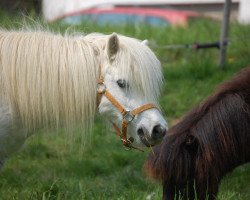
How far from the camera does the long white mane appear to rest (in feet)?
12.7

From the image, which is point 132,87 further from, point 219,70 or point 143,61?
point 219,70

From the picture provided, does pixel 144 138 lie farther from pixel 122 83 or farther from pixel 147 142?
pixel 122 83

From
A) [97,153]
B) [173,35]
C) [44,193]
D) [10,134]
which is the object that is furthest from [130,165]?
[173,35]

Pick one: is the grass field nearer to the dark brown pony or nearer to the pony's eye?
the dark brown pony

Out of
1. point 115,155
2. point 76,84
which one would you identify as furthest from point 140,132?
point 115,155

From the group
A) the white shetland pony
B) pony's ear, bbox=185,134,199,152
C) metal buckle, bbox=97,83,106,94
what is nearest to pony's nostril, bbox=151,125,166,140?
the white shetland pony

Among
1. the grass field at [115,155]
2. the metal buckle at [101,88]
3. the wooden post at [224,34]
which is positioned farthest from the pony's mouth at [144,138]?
the wooden post at [224,34]

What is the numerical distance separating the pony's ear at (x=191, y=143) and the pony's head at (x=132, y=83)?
0.50m

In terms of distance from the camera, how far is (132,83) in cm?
381

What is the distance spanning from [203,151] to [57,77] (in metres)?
1.18

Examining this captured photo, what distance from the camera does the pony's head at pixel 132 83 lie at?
377cm

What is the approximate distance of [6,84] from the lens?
3922mm

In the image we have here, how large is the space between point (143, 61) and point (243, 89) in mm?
1038

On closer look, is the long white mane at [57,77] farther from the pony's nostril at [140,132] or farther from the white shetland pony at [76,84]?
the pony's nostril at [140,132]
